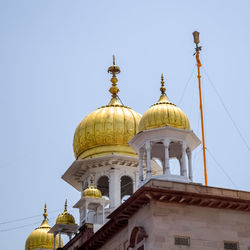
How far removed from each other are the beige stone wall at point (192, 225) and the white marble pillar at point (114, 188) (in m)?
11.3

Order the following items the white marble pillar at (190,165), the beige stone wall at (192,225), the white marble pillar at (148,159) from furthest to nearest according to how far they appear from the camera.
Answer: the white marble pillar at (190,165) < the white marble pillar at (148,159) < the beige stone wall at (192,225)

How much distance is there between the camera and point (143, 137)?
91.8ft

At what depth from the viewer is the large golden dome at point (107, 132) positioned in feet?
120

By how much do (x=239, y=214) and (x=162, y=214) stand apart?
10.1 ft

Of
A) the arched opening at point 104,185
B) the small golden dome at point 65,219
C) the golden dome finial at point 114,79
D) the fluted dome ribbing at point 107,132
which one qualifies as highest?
the golden dome finial at point 114,79

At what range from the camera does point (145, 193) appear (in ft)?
74.6

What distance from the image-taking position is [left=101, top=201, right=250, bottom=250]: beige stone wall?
74.7ft

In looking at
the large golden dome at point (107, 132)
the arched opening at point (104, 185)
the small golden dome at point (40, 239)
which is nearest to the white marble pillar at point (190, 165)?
the large golden dome at point (107, 132)

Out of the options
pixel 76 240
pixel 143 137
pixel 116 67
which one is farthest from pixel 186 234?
pixel 116 67

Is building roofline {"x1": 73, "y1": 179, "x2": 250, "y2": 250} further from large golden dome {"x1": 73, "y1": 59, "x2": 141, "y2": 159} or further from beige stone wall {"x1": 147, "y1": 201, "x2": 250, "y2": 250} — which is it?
large golden dome {"x1": 73, "y1": 59, "x2": 141, "y2": 159}

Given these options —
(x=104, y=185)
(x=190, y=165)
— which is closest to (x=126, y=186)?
(x=104, y=185)

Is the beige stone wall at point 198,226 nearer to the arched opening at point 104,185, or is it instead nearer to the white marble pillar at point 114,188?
the white marble pillar at point 114,188

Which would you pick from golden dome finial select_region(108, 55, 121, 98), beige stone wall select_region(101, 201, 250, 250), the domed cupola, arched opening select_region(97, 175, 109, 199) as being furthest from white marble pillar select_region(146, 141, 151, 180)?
golden dome finial select_region(108, 55, 121, 98)

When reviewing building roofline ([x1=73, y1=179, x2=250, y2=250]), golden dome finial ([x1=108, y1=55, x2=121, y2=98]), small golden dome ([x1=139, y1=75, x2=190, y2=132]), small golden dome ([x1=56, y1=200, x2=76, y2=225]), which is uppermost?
golden dome finial ([x1=108, y1=55, x2=121, y2=98])
